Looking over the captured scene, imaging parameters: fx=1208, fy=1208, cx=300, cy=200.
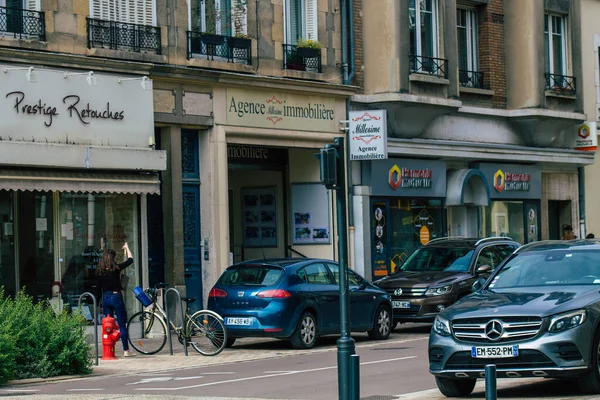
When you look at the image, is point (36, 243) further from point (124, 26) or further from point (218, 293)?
point (124, 26)

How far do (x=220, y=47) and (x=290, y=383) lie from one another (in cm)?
1258

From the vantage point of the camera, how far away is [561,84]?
119 ft

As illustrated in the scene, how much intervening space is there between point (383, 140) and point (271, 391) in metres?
15.0

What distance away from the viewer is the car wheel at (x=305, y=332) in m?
20.6

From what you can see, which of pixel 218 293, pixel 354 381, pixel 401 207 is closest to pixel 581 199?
pixel 401 207

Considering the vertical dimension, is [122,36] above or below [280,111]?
above

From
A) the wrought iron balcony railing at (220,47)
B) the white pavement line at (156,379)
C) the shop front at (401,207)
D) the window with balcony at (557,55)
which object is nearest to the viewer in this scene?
the white pavement line at (156,379)

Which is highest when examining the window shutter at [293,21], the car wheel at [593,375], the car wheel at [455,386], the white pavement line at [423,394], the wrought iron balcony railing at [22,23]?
the window shutter at [293,21]

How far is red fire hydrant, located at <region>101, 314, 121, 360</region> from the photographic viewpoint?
19.6m

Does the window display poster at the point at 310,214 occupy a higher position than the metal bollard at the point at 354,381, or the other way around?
the window display poster at the point at 310,214

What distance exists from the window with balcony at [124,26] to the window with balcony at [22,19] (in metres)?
1.17

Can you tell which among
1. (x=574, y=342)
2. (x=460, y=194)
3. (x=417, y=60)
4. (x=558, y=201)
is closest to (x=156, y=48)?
(x=417, y=60)

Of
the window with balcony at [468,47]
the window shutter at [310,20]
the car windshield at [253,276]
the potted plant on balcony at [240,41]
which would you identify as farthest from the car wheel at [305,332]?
the window with balcony at [468,47]

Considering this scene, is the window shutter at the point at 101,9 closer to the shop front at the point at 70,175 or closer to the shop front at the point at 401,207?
the shop front at the point at 70,175
